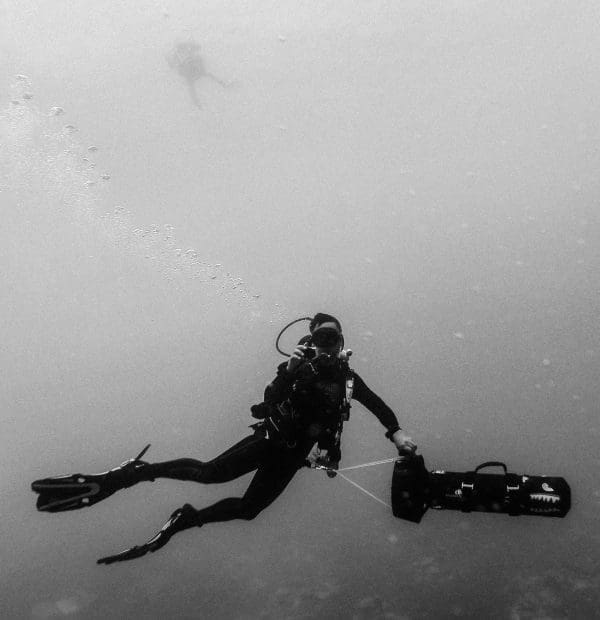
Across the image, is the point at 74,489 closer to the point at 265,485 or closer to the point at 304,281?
the point at 265,485

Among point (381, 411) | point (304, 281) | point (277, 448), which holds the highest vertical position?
point (304, 281)

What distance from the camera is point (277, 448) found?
4191mm

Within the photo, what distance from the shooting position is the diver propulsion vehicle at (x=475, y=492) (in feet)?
12.2

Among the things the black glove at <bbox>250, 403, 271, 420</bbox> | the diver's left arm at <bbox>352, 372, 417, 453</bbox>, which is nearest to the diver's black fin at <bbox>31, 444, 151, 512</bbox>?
the black glove at <bbox>250, 403, 271, 420</bbox>

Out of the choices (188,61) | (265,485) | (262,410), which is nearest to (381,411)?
(262,410)

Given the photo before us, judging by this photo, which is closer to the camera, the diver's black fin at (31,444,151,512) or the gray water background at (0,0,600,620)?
the diver's black fin at (31,444,151,512)

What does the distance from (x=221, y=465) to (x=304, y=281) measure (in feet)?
117

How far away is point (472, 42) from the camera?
8019cm

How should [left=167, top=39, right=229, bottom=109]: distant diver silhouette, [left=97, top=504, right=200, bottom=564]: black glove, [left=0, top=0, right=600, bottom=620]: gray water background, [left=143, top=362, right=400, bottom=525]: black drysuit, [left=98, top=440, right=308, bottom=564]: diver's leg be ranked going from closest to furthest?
[left=97, top=504, right=200, bottom=564]: black glove
[left=143, top=362, right=400, bottom=525]: black drysuit
[left=98, top=440, right=308, bottom=564]: diver's leg
[left=0, top=0, right=600, bottom=620]: gray water background
[left=167, top=39, right=229, bottom=109]: distant diver silhouette

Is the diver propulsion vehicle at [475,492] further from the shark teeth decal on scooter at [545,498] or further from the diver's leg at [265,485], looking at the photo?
the diver's leg at [265,485]

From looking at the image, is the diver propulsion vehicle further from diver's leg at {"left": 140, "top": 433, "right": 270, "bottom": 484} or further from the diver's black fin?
the diver's black fin

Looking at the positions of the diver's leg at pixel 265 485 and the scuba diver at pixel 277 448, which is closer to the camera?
the scuba diver at pixel 277 448

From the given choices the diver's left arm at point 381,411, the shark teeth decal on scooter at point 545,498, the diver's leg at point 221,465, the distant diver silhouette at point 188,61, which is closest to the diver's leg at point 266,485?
the diver's leg at point 221,465

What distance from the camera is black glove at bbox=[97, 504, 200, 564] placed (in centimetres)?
354
